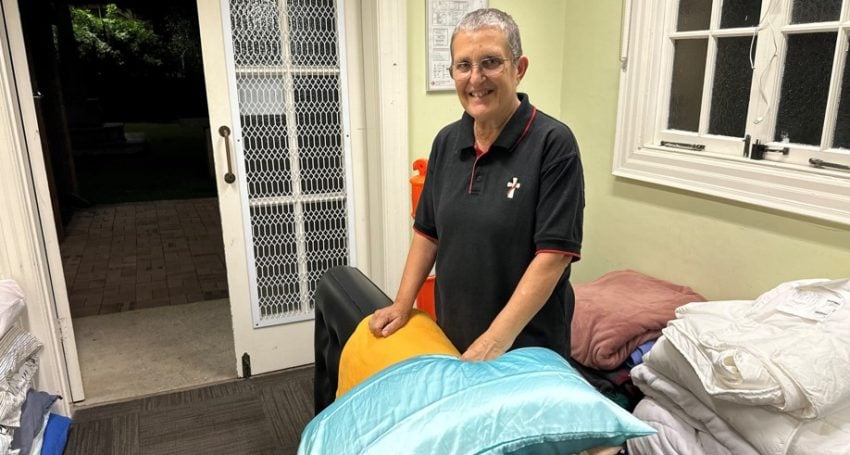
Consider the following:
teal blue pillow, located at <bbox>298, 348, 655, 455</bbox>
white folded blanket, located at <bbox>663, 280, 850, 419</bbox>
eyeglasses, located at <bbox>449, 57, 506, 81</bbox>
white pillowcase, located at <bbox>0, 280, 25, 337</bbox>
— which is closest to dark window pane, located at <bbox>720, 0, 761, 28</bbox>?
white folded blanket, located at <bbox>663, 280, 850, 419</bbox>

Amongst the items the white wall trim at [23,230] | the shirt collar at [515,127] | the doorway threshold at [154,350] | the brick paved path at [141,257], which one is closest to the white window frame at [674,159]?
the shirt collar at [515,127]

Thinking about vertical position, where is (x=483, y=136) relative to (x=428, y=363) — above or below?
above

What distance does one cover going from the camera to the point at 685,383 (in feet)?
5.15

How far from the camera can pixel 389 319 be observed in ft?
4.01

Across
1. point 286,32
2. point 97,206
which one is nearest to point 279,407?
point 286,32

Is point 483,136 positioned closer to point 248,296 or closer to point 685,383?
point 685,383

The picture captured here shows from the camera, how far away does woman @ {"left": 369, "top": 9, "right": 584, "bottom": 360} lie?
1.14m

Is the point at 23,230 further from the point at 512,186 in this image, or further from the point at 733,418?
the point at 733,418

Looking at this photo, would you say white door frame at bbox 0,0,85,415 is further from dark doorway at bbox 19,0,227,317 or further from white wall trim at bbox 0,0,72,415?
dark doorway at bbox 19,0,227,317

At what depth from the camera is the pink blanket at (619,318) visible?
1.87m

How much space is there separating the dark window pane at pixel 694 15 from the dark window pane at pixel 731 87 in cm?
11

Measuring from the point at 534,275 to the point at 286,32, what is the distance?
170 centimetres

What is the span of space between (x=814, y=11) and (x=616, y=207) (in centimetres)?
100

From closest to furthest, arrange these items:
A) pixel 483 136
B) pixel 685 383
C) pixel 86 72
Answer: pixel 483 136 < pixel 685 383 < pixel 86 72
